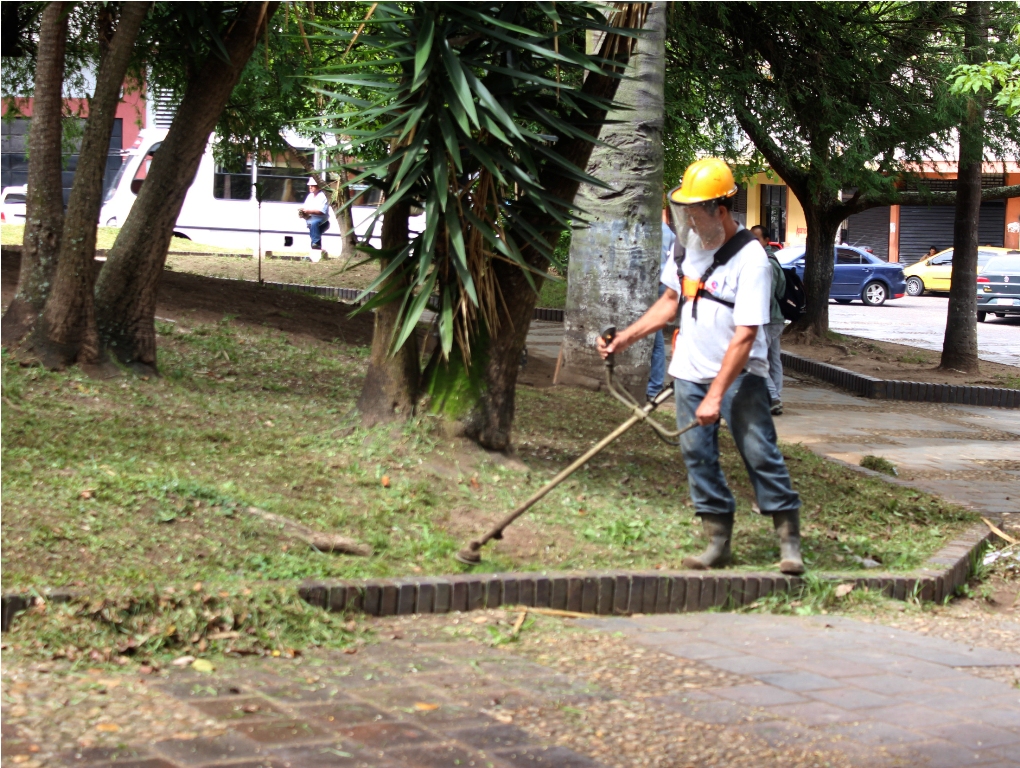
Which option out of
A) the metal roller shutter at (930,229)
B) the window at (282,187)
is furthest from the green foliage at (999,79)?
the metal roller shutter at (930,229)

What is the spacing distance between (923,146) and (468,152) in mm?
10330

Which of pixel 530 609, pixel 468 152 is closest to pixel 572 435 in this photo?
pixel 468 152

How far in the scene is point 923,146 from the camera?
15.1m

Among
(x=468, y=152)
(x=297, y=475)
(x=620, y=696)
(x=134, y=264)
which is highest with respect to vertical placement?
(x=468, y=152)

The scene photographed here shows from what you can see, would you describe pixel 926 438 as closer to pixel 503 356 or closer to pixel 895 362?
pixel 503 356

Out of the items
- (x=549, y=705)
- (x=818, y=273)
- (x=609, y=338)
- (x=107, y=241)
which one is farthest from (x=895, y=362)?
(x=549, y=705)

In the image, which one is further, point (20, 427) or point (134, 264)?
point (134, 264)

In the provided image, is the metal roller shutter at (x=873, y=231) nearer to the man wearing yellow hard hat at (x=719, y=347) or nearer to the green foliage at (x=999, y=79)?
the green foliage at (x=999, y=79)

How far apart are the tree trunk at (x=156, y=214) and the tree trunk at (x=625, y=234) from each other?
2859 millimetres

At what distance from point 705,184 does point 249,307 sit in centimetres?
630

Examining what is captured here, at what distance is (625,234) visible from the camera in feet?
32.0

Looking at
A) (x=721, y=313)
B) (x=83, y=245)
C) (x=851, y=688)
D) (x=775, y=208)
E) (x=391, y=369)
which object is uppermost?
(x=775, y=208)

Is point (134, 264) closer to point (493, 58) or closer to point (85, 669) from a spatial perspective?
point (493, 58)

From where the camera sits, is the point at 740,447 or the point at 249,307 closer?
the point at 740,447
